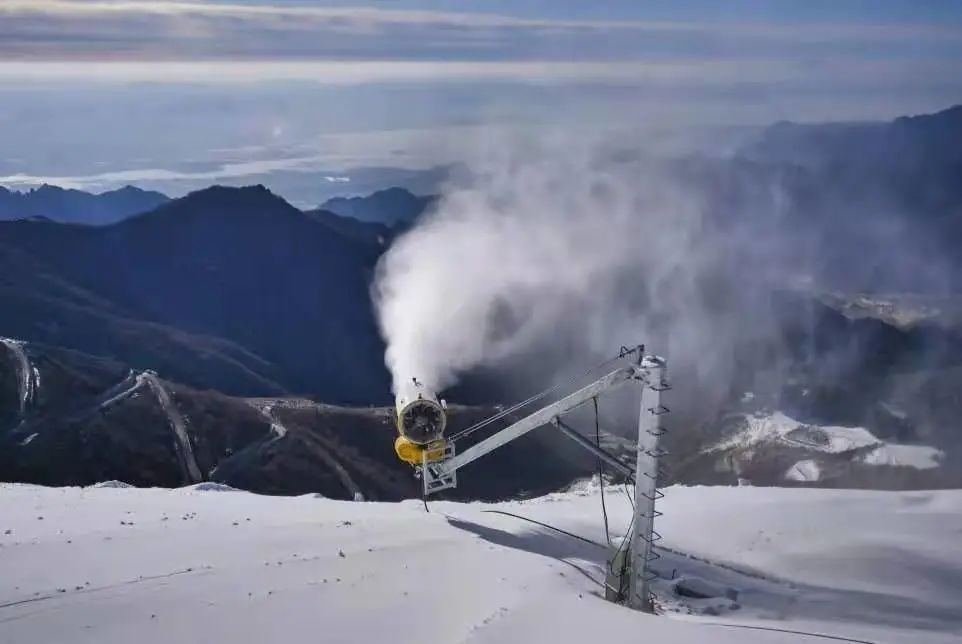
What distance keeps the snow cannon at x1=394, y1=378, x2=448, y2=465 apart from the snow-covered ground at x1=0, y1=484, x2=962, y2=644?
231 centimetres

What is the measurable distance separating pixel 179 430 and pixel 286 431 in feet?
31.7

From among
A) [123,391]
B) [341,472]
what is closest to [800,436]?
[341,472]

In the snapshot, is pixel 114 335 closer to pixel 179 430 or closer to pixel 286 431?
pixel 179 430

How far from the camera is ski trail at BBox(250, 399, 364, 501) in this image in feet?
235

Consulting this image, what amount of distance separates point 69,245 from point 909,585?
12614 cm

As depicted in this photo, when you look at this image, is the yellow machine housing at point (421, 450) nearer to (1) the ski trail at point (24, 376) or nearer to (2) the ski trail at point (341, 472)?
(2) the ski trail at point (341, 472)

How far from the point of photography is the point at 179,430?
244ft

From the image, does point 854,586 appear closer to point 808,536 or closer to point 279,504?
point 808,536

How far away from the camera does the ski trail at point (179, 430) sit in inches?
2761

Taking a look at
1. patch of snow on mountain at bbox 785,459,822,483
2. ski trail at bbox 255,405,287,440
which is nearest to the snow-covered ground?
ski trail at bbox 255,405,287,440

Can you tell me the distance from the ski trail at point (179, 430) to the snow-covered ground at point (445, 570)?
39154mm

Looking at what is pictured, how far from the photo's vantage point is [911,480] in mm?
77688

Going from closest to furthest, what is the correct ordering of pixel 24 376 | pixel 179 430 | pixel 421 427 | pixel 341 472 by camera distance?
pixel 421 427 → pixel 341 472 → pixel 179 430 → pixel 24 376

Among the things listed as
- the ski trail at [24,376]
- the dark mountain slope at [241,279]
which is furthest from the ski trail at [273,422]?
the ski trail at [24,376]
